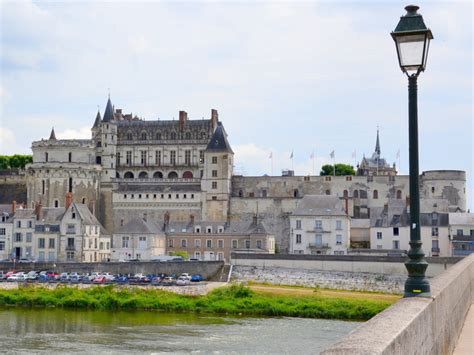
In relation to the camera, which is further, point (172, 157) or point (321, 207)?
point (172, 157)

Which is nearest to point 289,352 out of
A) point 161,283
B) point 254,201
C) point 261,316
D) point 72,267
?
point 261,316

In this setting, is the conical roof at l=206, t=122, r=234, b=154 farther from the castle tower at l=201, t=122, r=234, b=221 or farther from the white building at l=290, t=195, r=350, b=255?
the white building at l=290, t=195, r=350, b=255

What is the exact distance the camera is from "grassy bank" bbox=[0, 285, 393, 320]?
3497 centimetres

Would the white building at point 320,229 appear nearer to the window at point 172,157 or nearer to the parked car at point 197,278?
the parked car at point 197,278

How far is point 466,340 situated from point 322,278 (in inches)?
1315

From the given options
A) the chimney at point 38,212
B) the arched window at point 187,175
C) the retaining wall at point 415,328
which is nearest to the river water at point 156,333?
the retaining wall at point 415,328

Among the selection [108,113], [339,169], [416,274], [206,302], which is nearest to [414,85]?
[416,274]

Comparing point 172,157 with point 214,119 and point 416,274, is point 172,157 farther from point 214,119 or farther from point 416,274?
point 416,274

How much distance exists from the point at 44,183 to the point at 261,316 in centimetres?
3293

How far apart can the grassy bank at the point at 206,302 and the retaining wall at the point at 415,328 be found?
969 inches

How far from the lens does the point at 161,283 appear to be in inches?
1651

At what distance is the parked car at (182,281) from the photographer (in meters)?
41.7

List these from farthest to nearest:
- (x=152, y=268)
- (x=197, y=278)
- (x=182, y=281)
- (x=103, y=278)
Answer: (x=152, y=268), (x=197, y=278), (x=103, y=278), (x=182, y=281)

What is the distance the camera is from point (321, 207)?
5253 centimetres
